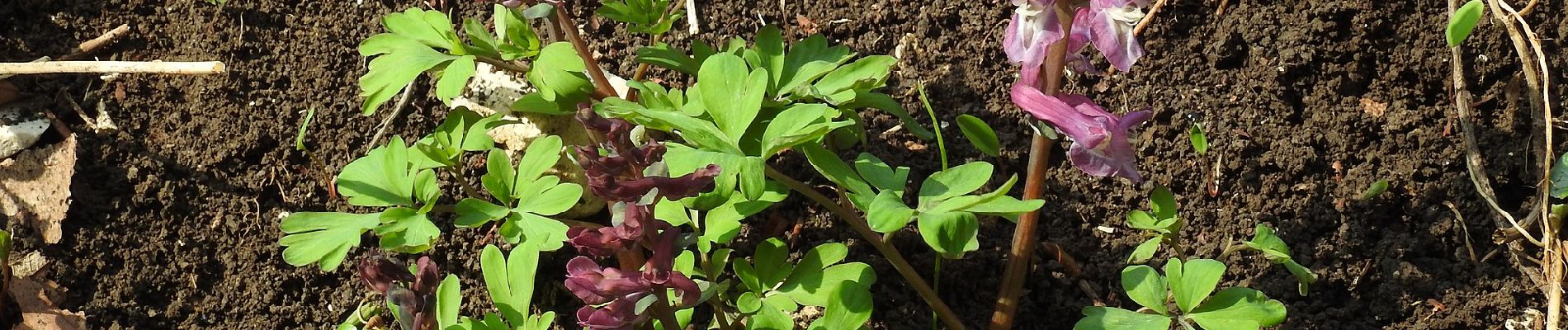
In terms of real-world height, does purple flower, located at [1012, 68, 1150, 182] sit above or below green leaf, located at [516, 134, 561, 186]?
above

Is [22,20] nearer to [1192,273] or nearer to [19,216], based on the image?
[19,216]

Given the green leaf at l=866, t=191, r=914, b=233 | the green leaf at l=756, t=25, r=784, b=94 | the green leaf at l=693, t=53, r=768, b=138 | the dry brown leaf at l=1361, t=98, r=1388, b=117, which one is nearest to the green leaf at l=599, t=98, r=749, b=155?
the green leaf at l=693, t=53, r=768, b=138

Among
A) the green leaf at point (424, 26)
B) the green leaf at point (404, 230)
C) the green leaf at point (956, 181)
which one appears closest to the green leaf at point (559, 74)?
the green leaf at point (424, 26)

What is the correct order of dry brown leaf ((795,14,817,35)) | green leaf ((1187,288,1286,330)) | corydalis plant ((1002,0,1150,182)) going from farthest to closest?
dry brown leaf ((795,14,817,35))
green leaf ((1187,288,1286,330))
corydalis plant ((1002,0,1150,182))

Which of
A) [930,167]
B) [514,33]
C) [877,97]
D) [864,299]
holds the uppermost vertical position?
[514,33]

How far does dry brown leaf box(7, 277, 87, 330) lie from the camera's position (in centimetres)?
236

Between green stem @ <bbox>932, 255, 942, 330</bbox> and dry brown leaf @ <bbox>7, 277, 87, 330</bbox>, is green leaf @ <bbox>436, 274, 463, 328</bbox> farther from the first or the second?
dry brown leaf @ <bbox>7, 277, 87, 330</bbox>

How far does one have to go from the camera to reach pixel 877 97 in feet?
6.47

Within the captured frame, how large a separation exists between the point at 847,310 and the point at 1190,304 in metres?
0.54

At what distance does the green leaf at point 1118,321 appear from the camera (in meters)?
1.75

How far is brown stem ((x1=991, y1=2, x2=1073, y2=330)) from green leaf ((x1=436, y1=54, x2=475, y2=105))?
3.02 feet

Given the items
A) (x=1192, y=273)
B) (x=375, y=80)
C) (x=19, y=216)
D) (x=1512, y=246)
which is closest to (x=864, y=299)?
(x=1192, y=273)

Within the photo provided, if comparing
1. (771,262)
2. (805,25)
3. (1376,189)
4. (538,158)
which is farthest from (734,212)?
(1376,189)

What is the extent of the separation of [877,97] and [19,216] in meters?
1.89
